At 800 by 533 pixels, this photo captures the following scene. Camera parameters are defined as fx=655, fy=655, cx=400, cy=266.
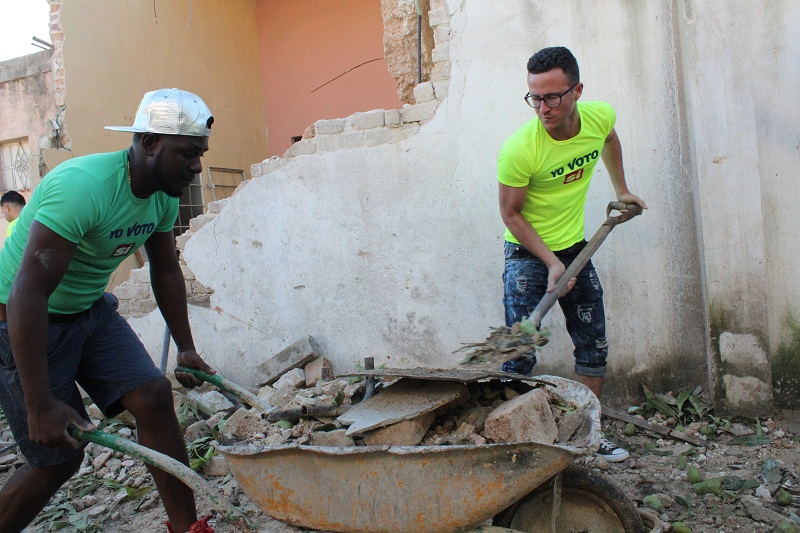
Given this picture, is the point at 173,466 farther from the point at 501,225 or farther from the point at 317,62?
the point at 317,62

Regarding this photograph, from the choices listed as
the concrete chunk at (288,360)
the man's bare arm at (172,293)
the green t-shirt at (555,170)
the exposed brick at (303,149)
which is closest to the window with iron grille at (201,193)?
the exposed brick at (303,149)

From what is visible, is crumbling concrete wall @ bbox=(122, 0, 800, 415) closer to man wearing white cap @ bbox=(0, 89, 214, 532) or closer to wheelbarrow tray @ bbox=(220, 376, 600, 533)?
wheelbarrow tray @ bbox=(220, 376, 600, 533)

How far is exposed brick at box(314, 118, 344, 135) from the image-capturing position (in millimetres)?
4941

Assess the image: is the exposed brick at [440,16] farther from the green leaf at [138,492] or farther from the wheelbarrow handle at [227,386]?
the green leaf at [138,492]

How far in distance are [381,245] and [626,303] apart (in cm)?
176

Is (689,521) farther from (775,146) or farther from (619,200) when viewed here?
(775,146)

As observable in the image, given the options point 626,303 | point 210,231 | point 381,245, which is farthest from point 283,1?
point 626,303

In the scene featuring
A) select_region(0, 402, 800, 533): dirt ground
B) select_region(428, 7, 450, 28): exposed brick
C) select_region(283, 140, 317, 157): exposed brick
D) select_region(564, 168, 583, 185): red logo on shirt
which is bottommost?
select_region(0, 402, 800, 533): dirt ground

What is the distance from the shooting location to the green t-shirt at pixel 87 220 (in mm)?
2152

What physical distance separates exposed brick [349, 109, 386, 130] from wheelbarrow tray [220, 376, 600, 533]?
2983 millimetres

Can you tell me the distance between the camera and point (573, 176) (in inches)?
129

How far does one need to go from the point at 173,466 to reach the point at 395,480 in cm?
73

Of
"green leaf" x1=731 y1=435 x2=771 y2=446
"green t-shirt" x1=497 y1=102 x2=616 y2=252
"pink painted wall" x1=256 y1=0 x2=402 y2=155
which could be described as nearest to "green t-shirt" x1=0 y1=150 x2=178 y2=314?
"green t-shirt" x1=497 y1=102 x2=616 y2=252

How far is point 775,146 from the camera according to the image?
3.84 meters
